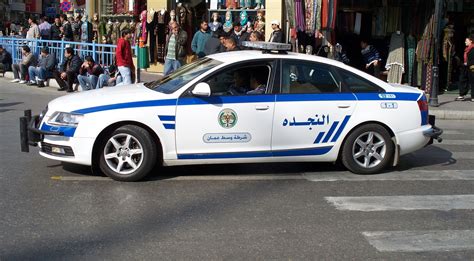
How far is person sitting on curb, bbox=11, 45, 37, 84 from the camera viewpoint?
16.9 m

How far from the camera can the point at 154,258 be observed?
4.63 meters

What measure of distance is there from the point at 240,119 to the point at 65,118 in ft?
6.57

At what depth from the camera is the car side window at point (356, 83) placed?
7.45 metres

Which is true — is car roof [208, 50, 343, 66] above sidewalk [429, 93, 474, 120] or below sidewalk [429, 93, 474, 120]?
above

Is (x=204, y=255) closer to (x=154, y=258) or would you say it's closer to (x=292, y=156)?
(x=154, y=258)

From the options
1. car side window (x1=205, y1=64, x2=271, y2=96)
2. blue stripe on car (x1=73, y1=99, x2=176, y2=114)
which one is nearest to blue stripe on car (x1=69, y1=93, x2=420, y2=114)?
blue stripe on car (x1=73, y1=99, x2=176, y2=114)

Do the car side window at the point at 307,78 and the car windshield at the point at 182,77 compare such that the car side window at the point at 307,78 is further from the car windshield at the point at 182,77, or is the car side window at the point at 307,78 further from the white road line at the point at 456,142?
the white road line at the point at 456,142

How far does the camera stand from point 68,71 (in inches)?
604

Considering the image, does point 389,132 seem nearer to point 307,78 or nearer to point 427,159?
point 307,78

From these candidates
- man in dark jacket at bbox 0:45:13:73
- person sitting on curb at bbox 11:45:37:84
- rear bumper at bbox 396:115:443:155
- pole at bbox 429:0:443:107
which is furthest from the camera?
man in dark jacket at bbox 0:45:13:73

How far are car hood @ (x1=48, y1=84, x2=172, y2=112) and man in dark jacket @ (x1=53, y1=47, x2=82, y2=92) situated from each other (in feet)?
27.6

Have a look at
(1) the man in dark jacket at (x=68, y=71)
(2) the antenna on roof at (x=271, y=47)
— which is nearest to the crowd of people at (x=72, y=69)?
(1) the man in dark jacket at (x=68, y=71)

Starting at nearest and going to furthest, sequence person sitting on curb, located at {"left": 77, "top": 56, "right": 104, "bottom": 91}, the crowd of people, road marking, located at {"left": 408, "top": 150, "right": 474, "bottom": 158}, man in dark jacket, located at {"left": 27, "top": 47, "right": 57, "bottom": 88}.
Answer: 1. road marking, located at {"left": 408, "top": 150, "right": 474, "bottom": 158}
2. the crowd of people
3. person sitting on curb, located at {"left": 77, "top": 56, "right": 104, "bottom": 91}
4. man in dark jacket, located at {"left": 27, "top": 47, "right": 57, "bottom": 88}

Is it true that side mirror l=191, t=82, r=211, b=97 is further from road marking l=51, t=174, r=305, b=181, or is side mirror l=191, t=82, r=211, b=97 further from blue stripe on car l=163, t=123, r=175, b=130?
road marking l=51, t=174, r=305, b=181
